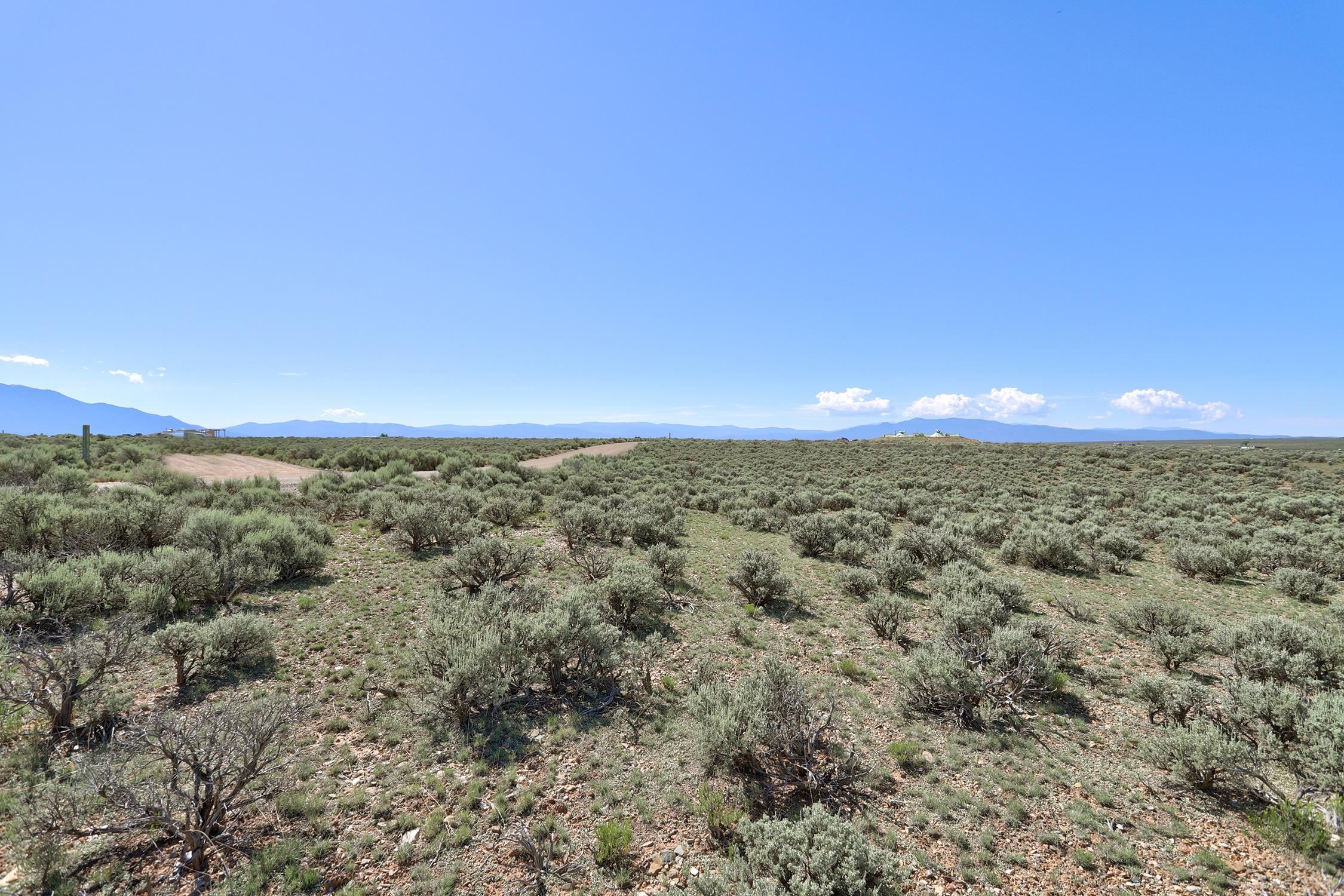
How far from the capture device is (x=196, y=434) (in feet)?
198

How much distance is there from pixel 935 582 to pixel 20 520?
19350 millimetres

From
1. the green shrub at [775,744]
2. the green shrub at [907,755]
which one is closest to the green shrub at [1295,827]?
the green shrub at [907,755]

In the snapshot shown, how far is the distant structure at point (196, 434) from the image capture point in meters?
55.9

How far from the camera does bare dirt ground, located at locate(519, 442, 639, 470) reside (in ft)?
126

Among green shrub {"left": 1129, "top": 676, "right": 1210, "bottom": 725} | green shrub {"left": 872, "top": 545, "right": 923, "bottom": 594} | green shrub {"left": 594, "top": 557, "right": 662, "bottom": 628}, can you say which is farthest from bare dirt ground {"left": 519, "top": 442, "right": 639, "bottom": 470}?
green shrub {"left": 1129, "top": 676, "right": 1210, "bottom": 725}

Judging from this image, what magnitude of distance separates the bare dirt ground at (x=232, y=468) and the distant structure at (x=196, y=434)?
1175 inches

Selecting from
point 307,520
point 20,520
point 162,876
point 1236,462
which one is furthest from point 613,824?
point 1236,462

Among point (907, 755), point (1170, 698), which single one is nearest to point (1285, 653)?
point (1170, 698)

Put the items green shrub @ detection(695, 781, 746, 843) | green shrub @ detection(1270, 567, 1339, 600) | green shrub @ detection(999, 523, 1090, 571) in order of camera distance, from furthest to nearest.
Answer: green shrub @ detection(999, 523, 1090, 571) < green shrub @ detection(1270, 567, 1339, 600) < green shrub @ detection(695, 781, 746, 843)

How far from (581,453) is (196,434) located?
176 ft

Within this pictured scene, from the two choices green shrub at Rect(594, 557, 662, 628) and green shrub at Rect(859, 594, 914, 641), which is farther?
green shrub at Rect(594, 557, 662, 628)

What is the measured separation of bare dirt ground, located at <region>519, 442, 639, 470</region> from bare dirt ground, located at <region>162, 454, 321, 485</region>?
530 inches

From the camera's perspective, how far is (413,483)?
20953mm

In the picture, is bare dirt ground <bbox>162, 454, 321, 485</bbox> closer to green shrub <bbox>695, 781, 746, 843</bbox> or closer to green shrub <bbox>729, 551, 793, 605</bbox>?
green shrub <bbox>729, 551, 793, 605</bbox>
